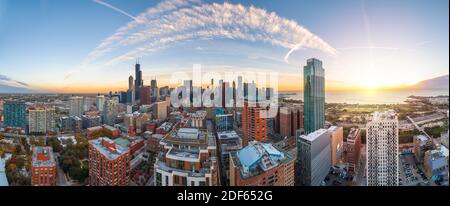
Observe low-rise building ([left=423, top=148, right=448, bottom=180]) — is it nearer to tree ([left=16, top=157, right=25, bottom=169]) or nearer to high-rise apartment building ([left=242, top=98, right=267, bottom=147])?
high-rise apartment building ([left=242, top=98, right=267, bottom=147])

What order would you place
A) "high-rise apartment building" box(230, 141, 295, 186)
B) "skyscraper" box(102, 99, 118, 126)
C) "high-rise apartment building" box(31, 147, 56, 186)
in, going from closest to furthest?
"high-rise apartment building" box(230, 141, 295, 186), "high-rise apartment building" box(31, 147, 56, 186), "skyscraper" box(102, 99, 118, 126)

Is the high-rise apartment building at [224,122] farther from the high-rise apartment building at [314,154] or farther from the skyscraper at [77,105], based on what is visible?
the skyscraper at [77,105]

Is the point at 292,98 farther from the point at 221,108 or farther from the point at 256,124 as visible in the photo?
the point at 221,108

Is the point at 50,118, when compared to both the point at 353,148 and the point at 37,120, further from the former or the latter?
the point at 353,148

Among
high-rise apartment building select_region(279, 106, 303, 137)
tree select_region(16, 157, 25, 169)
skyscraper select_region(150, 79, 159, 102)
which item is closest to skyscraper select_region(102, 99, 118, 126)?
skyscraper select_region(150, 79, 159, 102)

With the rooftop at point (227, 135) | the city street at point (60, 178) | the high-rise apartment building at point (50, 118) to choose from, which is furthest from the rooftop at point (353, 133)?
the high-rise apartment building at point (50, 118)
